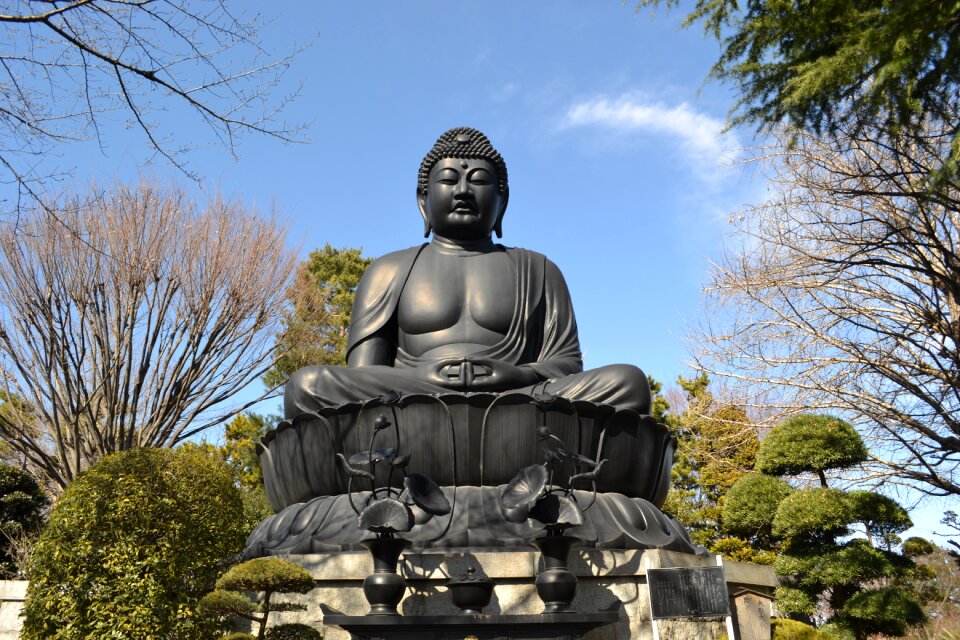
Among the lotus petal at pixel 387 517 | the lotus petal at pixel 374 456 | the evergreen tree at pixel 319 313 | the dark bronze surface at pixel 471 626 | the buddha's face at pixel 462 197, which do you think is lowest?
the dark bronze surface at pixel 471 626

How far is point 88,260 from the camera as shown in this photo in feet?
37.1

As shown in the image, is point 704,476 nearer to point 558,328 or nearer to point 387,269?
point 558,328

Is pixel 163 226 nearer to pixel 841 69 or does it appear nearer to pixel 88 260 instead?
Result: pixel 88 260

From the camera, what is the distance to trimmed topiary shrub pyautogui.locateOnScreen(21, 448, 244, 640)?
15.5ft

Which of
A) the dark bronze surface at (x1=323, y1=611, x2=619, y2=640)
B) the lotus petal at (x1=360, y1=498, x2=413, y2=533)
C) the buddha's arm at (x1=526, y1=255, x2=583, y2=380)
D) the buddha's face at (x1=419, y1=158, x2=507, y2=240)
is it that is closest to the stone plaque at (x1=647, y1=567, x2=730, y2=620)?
the dark bronze surface at (x1=323, y1=611, x2=619, y2=640)

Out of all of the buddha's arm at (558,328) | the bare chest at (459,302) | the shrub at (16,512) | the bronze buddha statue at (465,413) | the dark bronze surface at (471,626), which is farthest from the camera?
the shrub at (16,512)

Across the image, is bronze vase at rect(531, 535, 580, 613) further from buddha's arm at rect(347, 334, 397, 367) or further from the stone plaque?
buddha's arm at rect(347, 334, 397, 367)

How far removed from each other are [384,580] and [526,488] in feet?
3.05

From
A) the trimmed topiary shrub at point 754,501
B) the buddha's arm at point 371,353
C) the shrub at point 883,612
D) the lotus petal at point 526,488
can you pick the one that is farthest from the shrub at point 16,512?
the shrub at point 883,612

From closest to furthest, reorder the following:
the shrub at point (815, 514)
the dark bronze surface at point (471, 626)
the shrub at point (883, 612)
A: the dark bronze surface at point (471, 626), the shrub at point (883, 612), the shrub at point (815, 514)

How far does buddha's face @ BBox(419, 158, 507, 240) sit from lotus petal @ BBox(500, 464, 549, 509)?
358 cm

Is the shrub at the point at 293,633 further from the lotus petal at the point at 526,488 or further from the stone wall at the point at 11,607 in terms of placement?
the stone wall at the point at 11,607

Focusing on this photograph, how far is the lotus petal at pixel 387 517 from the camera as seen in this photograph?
4.27 metres

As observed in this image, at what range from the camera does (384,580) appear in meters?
4.25
